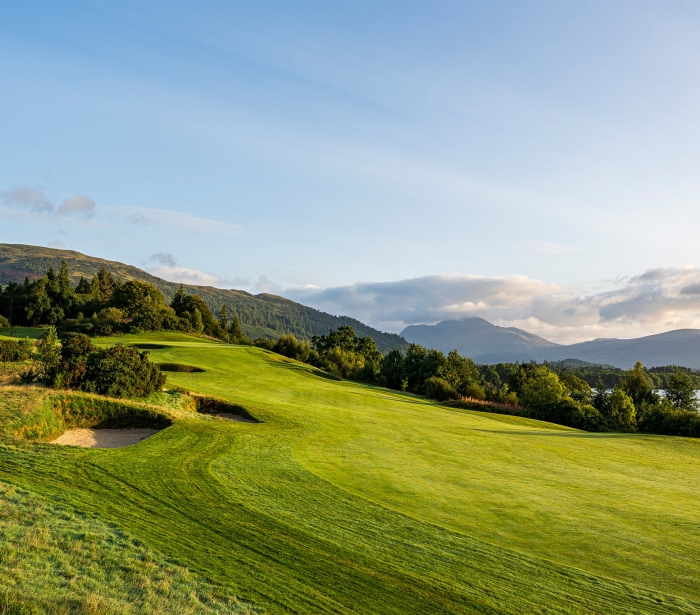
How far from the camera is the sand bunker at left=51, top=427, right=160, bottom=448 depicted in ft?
60.5

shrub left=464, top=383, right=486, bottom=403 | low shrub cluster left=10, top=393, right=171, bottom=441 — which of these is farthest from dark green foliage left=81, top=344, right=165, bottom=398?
shrub left=464, top=383, right=486, bottom=403

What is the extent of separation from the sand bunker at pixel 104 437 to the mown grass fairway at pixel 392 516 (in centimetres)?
170

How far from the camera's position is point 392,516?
10.7 metres

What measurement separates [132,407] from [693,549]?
19286mm

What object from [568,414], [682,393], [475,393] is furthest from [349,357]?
[682,393]

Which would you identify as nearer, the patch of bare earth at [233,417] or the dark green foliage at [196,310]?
the patch of bare earth at [233,417]

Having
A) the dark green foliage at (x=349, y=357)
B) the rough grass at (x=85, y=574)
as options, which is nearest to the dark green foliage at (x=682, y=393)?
the dark green foliage at (x=349, y=357)

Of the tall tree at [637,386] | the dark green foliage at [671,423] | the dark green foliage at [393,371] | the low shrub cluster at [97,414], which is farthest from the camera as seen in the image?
the dark green foliage at [393,371]

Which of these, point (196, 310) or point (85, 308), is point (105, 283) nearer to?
point (196, 310)

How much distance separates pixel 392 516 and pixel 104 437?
13726mm

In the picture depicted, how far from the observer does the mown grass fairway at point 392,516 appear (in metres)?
7.64

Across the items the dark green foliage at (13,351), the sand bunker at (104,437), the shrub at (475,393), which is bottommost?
the sand bunker at (104,437)

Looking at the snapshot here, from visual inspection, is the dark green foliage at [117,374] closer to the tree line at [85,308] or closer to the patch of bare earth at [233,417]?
the patch of bare earth at [233,417]

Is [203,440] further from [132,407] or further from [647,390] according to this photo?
[647,390]
